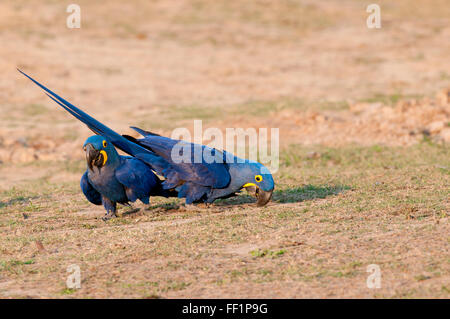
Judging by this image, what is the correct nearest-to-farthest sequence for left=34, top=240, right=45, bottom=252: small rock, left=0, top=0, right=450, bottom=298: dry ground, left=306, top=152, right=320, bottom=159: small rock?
1. left=0, top=0, right=450, bottom=298: dry ground
2. left=34, top=240, right=45, bottom=252: small rock
3. left=306, top=152, right=320, bottom=159: small rock

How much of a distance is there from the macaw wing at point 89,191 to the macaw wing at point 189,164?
0.62 m

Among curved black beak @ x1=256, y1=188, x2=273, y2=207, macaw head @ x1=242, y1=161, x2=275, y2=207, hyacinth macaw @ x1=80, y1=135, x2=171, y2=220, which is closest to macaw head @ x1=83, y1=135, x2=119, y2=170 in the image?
hyacinth macaw @ x1=80, y1=135, x2=171, y2=220

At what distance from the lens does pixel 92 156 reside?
5.63 meters

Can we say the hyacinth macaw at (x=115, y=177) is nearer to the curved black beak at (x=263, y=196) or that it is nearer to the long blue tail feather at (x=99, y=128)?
the long blue tail feather at (x=99, y=128)

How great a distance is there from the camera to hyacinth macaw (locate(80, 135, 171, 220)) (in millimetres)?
5715

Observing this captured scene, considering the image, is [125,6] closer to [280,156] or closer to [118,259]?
[280,156]

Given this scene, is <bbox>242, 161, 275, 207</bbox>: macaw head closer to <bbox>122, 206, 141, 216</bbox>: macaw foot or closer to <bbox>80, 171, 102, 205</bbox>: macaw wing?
<bbox>122, 206, 141, 216</bbox>: macaw foot

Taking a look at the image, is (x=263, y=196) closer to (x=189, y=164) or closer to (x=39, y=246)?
(x=189, y=164)

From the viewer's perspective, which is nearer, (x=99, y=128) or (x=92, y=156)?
(x=92, y=156)

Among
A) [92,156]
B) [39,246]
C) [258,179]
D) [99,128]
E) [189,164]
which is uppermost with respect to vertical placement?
[99,128]

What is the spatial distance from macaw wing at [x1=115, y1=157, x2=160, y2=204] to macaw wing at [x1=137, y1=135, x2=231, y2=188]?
0.52 feet

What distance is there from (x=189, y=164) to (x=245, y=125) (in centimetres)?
541

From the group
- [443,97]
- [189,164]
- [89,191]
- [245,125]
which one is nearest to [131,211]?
[89,191]

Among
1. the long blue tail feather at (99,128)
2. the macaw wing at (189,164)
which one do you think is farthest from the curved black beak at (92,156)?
the macaw wing at (189,164)
